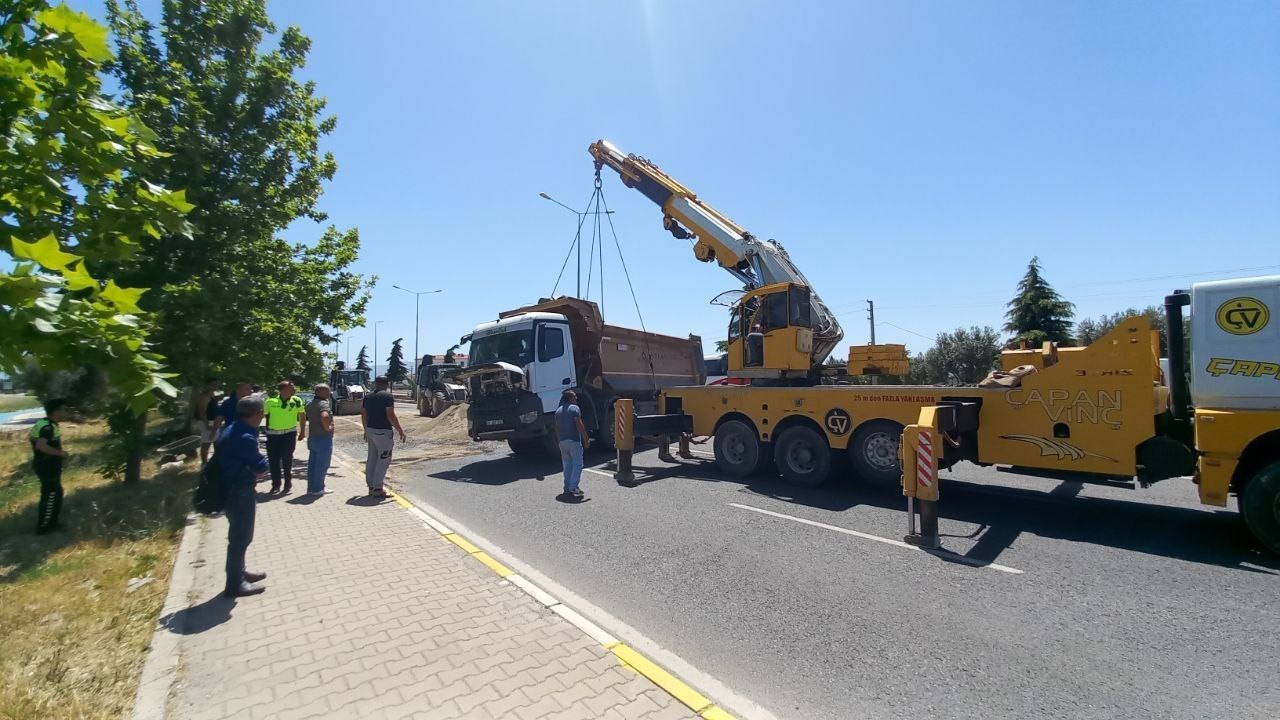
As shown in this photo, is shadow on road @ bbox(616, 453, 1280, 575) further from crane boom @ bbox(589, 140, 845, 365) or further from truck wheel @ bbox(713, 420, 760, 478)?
crane boom @ bbox(589, 140, 845, 365)

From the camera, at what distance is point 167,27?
9.38 metres

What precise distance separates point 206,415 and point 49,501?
12.0 ft

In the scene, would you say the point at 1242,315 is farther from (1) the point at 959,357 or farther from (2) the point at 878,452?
(1) the point at 959,357

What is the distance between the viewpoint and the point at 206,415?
35.0ft

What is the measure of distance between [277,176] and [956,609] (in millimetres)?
11427

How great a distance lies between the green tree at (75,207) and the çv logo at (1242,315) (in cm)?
859

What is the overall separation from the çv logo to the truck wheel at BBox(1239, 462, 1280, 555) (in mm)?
1333

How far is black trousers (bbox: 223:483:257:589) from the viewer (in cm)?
475

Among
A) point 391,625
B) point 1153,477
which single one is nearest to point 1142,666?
point 1153,477

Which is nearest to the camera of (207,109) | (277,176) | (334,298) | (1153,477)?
(1153,477)

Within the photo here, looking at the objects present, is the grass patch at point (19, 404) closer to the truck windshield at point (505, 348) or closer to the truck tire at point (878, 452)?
the truck windshield at point (505, 348)

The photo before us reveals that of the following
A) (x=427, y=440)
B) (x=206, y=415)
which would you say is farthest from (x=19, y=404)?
(x=206, y=415)

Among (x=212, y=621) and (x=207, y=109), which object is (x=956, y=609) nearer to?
(x=212, y=621)

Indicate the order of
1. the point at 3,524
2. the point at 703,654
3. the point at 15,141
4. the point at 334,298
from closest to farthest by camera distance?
the point at 15,141 < the point at 703,654 < the point at 3,524 < the point at 334,298
